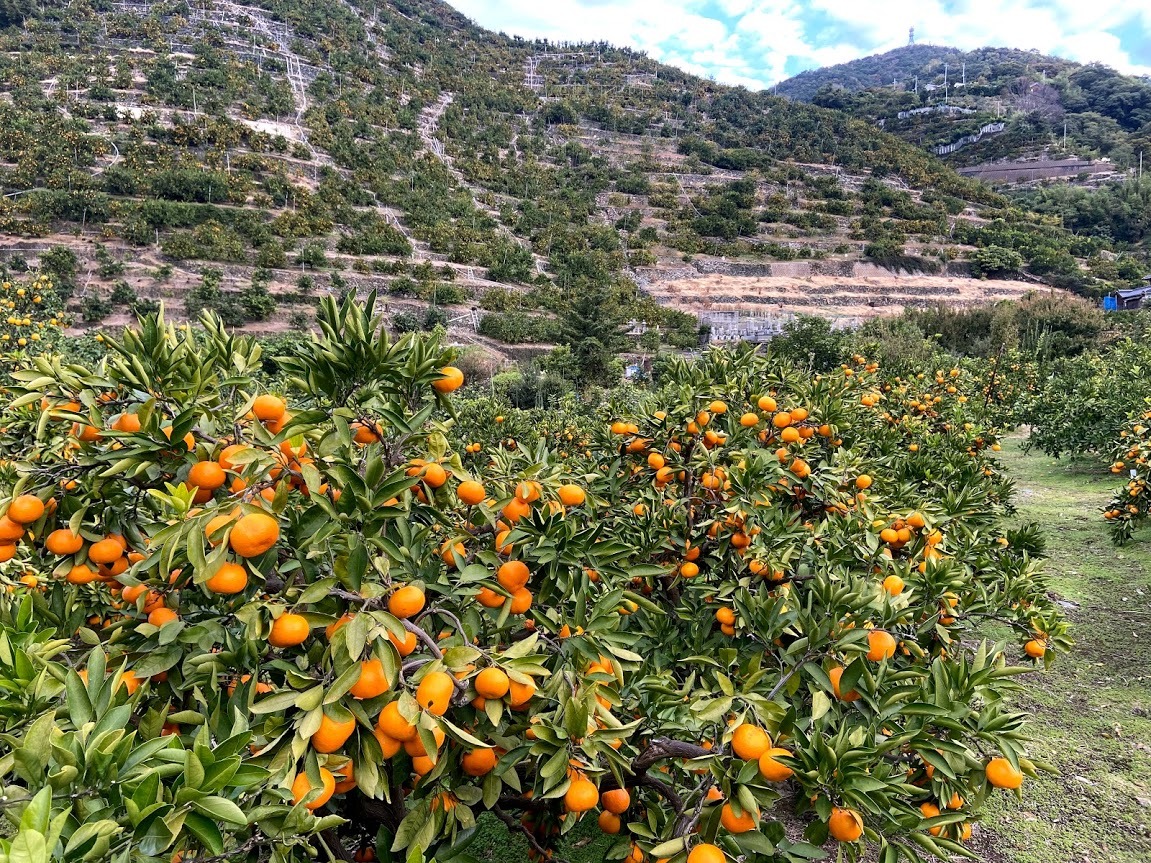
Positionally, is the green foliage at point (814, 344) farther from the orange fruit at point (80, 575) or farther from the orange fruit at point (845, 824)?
the orange fruit at point (80, 575)

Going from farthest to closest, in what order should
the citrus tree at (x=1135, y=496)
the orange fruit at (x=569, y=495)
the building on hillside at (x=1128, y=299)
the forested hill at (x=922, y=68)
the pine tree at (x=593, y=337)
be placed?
the forested hill at (x=922, y=68) < the building on hillside at (x=1128, y=299) < the pine tree at (x=593, y=337) < the citrus tree at (x=1135, y=496) < the orange fruit at (x=569, y=495)

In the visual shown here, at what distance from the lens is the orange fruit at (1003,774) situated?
3.19ft

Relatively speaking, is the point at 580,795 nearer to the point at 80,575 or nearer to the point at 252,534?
the point at 252,534

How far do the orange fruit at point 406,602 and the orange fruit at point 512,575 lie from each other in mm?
190

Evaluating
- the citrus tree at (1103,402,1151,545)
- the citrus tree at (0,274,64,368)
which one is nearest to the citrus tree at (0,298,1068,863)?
the citrus tree at (1103,402,1151,545)

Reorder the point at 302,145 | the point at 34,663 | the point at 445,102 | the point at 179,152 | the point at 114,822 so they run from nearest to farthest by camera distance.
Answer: the point at 114,822, the point at 34,663, the point at 179,152, the point at 302,145, the point at 445,102

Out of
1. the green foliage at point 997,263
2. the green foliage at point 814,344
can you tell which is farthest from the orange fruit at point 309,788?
the green foliage at point 997,263

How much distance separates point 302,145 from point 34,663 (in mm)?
29543

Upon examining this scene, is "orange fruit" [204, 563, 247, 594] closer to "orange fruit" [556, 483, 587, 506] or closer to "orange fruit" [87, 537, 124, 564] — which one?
"orange fruit" [87, 537, 124, 564]

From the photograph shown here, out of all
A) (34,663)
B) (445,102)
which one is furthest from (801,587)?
(445,102)

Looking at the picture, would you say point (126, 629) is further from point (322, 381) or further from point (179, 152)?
point (179, 152)

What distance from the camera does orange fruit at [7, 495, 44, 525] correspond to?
0.96 m

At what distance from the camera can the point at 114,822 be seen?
0.54m

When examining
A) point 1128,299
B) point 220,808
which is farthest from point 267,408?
point 1128,299
